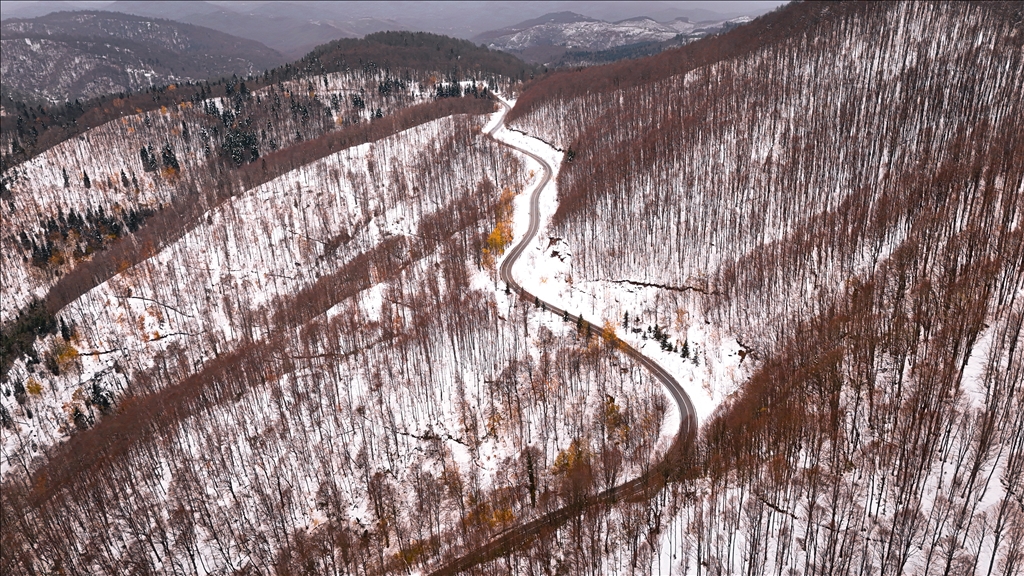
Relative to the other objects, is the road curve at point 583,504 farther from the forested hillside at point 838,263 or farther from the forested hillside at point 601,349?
the forested hillside at point 838,263

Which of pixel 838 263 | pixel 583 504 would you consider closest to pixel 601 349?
pixel 583 504

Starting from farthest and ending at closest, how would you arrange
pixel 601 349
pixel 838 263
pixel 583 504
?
1. pixel 601 349
2. pixel 838 263
3. pixel 583 504

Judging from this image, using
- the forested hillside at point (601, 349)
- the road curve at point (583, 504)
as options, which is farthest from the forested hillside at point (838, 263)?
the road curve at point (583, 504)

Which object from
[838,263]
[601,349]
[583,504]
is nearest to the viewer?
[583,504]

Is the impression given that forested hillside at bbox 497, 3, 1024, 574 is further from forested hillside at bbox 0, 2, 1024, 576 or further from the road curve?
the road curve

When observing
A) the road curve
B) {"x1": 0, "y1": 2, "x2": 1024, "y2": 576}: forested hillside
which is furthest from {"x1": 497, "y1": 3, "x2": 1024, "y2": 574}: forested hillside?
the road curve

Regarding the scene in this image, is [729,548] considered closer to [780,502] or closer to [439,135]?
[780,502]

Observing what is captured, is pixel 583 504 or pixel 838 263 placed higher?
pixel 838 263

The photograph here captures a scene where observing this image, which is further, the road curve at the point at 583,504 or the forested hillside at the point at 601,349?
the road curve at the point at 583,504

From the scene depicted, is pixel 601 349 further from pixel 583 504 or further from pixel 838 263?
pixel 838 263

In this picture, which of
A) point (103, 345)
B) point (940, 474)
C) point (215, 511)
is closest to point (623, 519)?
point (940, 474)

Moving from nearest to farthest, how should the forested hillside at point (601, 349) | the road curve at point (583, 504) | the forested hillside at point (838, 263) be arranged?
the forested hillside at point (838, 263) < the forested hillside at point (601, 349) < the road curve at point (583, 504)

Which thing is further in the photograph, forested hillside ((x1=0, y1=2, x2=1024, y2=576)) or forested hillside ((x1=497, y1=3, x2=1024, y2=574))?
forested hillside ((x1=0, y1=2, x2=1024, y2=576))
